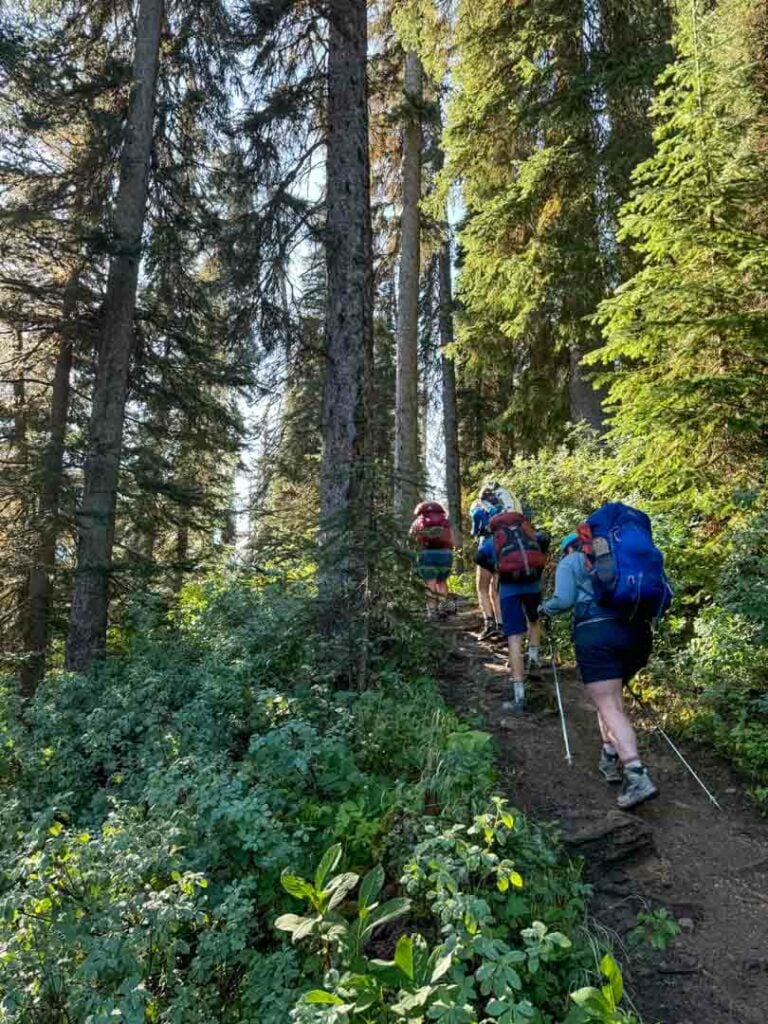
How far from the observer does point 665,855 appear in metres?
3.93

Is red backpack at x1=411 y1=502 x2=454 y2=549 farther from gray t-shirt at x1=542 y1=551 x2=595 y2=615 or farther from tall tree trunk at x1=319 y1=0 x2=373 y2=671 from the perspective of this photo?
gray t-shirt at x1=542 y1=551 x2=595 y2=615

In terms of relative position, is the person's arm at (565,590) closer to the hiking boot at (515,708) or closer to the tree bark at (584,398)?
the hiking boot at (515,708)

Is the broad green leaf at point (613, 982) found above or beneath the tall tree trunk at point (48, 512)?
beneath

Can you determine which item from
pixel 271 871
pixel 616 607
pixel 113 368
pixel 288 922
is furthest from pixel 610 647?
pixel 113 368

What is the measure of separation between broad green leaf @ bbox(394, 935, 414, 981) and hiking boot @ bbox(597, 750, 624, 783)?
276 cm

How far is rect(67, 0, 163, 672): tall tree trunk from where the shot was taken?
766 cm

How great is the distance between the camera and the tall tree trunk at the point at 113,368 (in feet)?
25.1

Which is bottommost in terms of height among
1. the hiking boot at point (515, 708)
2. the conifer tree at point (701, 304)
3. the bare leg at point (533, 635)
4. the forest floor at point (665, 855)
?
the forest floor at point (665, 855)

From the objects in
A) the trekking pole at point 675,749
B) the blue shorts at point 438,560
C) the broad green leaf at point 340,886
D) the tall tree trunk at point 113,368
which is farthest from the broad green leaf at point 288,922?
the tall tree trunk at point 113,368

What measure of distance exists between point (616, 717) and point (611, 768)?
1.83 feet

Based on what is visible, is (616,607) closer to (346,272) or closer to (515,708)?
(515,708)

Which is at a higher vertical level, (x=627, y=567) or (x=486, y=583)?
(x=486, y=583)

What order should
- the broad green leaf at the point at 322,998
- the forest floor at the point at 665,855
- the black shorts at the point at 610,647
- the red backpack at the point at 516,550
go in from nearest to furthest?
the broad green leaf at the point at 322,998, the forest floor at the point at 665,855, the black shorts at the point at 610,647, the red backpack at the point at 516,550

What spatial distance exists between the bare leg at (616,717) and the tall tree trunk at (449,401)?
36.9 ft
